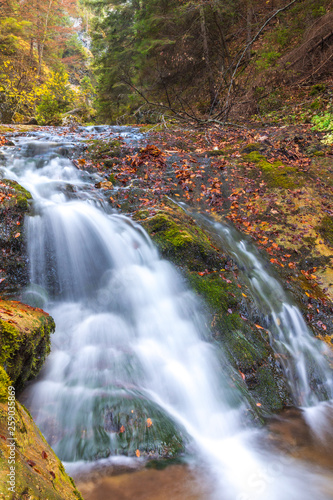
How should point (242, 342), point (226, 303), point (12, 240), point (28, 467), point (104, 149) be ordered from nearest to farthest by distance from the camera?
point (28, 467), point (242, 342), point (226, 303), point (12, 240), point (104, 149)

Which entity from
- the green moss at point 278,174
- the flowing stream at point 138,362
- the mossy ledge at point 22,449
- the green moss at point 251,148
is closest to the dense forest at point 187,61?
the green moss at point 251,148

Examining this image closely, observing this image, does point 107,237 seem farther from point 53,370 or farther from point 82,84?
point 82,84

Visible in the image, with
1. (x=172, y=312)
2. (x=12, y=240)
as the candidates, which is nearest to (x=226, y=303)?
(x=172, y=312)

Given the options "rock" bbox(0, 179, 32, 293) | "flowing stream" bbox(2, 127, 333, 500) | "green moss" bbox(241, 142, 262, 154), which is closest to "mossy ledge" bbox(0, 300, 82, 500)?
"flowing stream" bbox(2, 127, 333, 500)

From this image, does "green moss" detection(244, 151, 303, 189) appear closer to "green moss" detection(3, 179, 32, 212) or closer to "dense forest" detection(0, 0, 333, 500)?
"dense forest" detection(0, 0, 333, 500)

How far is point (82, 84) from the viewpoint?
28.5m

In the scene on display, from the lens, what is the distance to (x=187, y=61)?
542 inches

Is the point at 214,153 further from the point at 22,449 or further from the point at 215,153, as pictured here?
the point at 22,449

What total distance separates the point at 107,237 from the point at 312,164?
5.71m

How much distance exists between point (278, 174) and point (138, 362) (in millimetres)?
5748

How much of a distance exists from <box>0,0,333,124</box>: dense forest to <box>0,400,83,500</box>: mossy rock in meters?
9.59

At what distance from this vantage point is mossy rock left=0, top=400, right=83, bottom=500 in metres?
0.97

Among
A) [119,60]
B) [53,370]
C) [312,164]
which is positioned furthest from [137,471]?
[119,60]

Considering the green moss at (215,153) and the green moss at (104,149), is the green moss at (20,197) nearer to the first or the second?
the green moss at (104,149)
